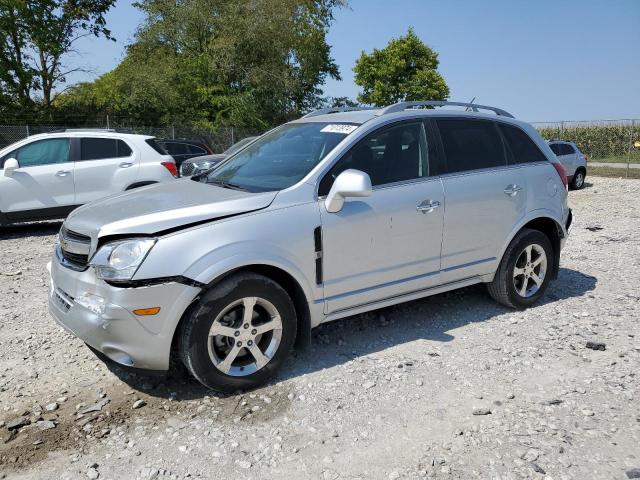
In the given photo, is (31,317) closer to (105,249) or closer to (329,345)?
(105,249)

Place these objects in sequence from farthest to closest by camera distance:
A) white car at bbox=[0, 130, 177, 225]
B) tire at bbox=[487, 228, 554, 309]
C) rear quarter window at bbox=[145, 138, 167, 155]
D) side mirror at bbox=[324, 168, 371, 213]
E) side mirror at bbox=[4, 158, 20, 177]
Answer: rear quarter window at bbox=[145, 138, 167, 155] < white car at bbox=[0, 130, 177, 225] < side mirror at bbox=[4, 158, 20, 177] < tire at bbox=[487, 228, 554, 309] < side mirror at bbox=[324, 168, 371, 213]

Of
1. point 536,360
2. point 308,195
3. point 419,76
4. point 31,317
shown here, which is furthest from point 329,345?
point 419,76

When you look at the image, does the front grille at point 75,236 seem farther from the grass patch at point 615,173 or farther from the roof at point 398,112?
the grass patch at point 615,173

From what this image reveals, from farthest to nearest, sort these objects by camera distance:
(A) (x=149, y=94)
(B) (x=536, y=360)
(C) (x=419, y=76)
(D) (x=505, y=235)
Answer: (C) (x=419, y=76) → (A) (x=149, y=94) → (D) (x=505, y=235) → (B) (x=536, y=360)

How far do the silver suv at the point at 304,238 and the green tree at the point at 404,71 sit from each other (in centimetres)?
4195

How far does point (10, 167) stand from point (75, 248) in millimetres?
6217

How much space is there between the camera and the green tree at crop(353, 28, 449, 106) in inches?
1796

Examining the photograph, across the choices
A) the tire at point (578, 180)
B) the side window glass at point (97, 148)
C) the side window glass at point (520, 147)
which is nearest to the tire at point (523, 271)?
the side window glass at point (520, 147)

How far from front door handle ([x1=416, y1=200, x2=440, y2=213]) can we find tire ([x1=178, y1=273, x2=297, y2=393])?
1.32 m

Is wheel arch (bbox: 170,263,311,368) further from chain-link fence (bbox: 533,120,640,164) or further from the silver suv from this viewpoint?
chain-link fence (bbox: 533,120,640,164)

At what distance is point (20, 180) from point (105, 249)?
655cm

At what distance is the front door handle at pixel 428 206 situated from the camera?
430 cm

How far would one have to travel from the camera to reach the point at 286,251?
12.0ft

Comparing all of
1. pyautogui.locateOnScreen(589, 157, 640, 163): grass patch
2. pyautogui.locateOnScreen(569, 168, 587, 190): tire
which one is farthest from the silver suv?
pyautogui.locateOnScreen(589, 157, 640, 163): grass patch
